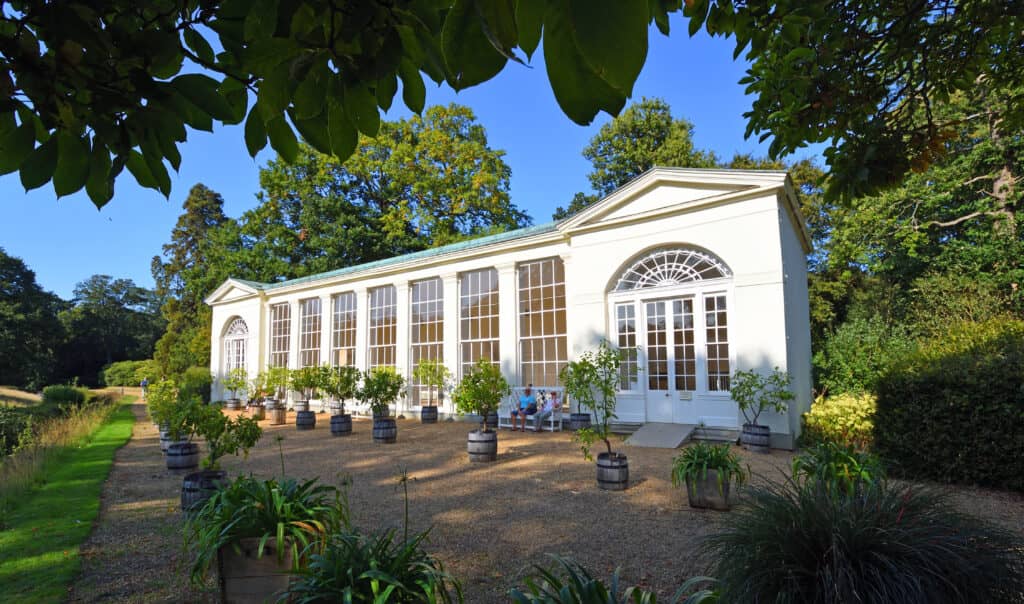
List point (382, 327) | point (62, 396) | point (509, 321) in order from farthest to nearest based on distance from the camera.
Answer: point (62, 396), point (382, 327), point (509, 321)

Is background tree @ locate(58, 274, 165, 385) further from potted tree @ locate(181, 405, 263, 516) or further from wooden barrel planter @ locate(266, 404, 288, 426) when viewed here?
potted tree @ locate(181, 405, 263, 516)

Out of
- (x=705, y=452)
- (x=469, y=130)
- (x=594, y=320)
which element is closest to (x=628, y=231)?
(x=594, y=320)

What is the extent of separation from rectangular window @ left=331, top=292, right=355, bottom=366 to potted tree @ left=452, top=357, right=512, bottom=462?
8.84 metres

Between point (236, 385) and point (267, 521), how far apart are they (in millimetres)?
18361

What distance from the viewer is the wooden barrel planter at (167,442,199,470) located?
27.3 ft

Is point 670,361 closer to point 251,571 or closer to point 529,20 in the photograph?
point 251,571

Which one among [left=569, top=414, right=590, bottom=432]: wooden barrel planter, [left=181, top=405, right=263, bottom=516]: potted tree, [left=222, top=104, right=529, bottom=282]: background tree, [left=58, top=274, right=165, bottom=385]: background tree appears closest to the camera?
[left=181, top=405, right=263, bottom=516]: potted tree

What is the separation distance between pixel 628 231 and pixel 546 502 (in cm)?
706

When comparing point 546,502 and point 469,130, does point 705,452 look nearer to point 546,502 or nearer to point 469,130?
point 546,502

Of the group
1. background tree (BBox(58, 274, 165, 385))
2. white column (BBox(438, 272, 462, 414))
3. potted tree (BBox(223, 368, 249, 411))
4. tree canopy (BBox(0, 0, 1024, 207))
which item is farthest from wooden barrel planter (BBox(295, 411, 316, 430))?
background tree (BBox(58, 274, 165, 385))

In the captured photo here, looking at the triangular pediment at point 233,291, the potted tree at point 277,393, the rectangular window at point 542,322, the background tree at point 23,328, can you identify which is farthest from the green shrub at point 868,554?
the background tree at point 23,328

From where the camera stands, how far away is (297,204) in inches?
1065

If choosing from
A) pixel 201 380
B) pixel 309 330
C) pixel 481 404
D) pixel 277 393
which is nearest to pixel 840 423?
pixel 481 404

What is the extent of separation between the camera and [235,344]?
73.3 ft
